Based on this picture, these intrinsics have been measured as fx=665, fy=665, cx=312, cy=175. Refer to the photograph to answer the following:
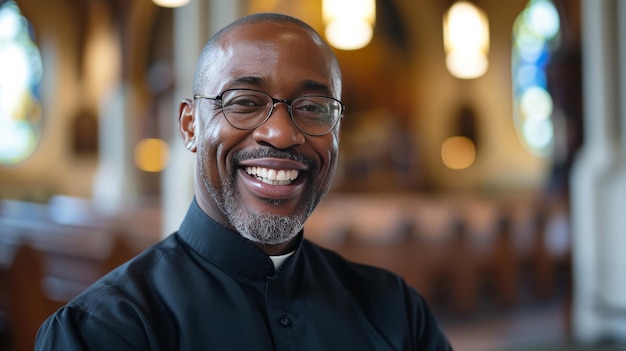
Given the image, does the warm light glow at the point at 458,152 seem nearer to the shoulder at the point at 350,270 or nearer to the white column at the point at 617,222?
the white column at the point at 617,222

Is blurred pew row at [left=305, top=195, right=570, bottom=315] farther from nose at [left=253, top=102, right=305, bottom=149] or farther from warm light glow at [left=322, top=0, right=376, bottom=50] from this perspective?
nose at [left=253, top=102, right=305, bottom=149]

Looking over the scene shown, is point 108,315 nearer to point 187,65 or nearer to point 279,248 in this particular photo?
point 279,248

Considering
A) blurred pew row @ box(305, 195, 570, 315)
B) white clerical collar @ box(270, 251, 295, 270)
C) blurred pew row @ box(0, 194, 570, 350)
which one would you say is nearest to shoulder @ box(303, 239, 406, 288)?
white clerical collar @ box(270, 251, 295, 270)

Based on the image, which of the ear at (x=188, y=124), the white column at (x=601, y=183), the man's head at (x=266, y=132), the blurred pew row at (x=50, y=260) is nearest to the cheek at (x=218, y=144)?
the man's head at (x=266, y=132)

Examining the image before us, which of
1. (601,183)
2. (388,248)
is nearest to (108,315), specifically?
(388,248)

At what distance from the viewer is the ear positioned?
139cm

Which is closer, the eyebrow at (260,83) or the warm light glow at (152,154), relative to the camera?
the eyebrow at (260,83)

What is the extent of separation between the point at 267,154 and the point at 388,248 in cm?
490

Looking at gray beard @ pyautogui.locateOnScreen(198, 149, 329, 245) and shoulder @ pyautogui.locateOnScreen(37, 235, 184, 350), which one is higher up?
gray beard @ pyautogui.locateOnScreen(198, 149, 329, 245)

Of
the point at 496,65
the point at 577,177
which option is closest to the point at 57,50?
the point at 496,65

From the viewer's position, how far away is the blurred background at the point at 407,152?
5504 millimetres

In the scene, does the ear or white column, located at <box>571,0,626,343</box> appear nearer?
the ear

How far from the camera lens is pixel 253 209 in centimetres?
125

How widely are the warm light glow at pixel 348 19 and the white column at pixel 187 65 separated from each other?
3.63 metres
